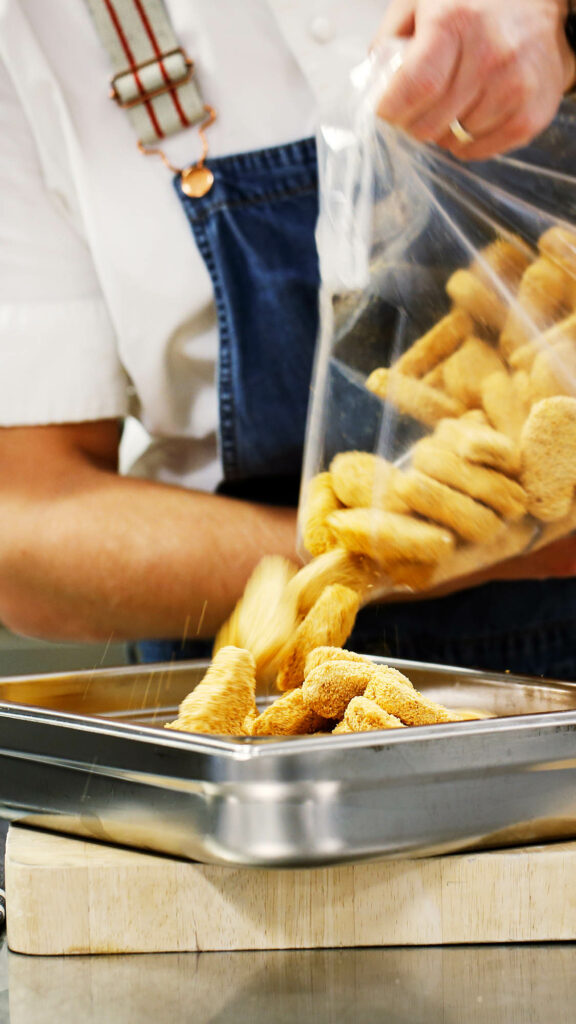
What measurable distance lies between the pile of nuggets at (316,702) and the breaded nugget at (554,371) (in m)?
0.17

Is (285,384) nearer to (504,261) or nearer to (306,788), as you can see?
(504,261)

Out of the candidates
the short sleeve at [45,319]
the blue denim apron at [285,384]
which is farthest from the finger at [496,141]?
the short sleeve at [45,319]

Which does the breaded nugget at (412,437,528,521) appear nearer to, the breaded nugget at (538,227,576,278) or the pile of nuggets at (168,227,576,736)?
the pile of nuggets at (168,227,576,736)

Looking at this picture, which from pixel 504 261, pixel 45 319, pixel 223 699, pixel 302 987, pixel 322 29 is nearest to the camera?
pixel 302 987

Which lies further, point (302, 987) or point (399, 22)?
point (399, 22)

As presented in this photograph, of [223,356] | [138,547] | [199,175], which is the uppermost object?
[199,175]

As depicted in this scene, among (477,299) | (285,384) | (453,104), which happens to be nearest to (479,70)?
(453,104)

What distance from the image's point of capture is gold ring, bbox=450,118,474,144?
57 cm

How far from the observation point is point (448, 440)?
1.89ft

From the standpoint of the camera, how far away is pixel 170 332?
2.68ft

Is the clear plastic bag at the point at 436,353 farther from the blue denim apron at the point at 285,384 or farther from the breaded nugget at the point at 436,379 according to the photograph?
the blue denim apron at the point at 285,384

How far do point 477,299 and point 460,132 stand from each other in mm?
89

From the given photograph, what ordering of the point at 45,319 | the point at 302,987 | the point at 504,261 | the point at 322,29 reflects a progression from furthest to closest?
the point at 45,319 → the point at 322,29 → the point at 504,261 → the point at 302,987

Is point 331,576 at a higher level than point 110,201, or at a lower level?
lower
